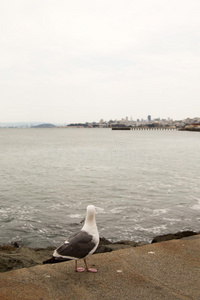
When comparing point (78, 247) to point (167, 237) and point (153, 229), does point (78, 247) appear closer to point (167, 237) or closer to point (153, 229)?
point (167, 237)

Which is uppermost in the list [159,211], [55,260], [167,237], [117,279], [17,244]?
[55,260]

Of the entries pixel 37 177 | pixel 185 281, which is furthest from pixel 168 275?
pixel 37 177

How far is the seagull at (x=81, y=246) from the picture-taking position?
4.75 m

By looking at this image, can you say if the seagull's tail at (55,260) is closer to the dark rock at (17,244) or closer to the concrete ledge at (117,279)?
the concrete ledge at (117,279)

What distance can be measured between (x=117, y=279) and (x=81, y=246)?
0.77 metres

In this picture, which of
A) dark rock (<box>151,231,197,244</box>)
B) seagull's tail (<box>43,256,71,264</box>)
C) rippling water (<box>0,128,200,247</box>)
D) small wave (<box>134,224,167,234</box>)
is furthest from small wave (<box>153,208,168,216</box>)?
seagull's tail (<box>43,256,71,264</box>)

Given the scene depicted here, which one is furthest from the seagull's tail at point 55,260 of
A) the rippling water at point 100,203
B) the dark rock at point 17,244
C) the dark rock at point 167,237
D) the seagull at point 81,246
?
the rippling water at point 100,203

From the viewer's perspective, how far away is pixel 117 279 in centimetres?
455

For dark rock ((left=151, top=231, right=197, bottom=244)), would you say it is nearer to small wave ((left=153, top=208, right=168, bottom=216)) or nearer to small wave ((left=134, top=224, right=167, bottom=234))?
small wave ((left=134, top=224, right=167, bottom=234))

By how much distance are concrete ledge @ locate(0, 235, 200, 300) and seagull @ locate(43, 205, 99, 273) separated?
25cm

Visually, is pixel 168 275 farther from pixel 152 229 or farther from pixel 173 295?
Result: pixel 152 229

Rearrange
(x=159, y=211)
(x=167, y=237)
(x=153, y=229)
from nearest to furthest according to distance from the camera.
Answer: (x=167, y=237), (x=153, y=229), (x=159, y=211)

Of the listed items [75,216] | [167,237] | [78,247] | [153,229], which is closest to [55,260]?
[78,247]

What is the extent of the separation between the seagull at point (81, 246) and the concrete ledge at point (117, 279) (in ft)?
0.83
